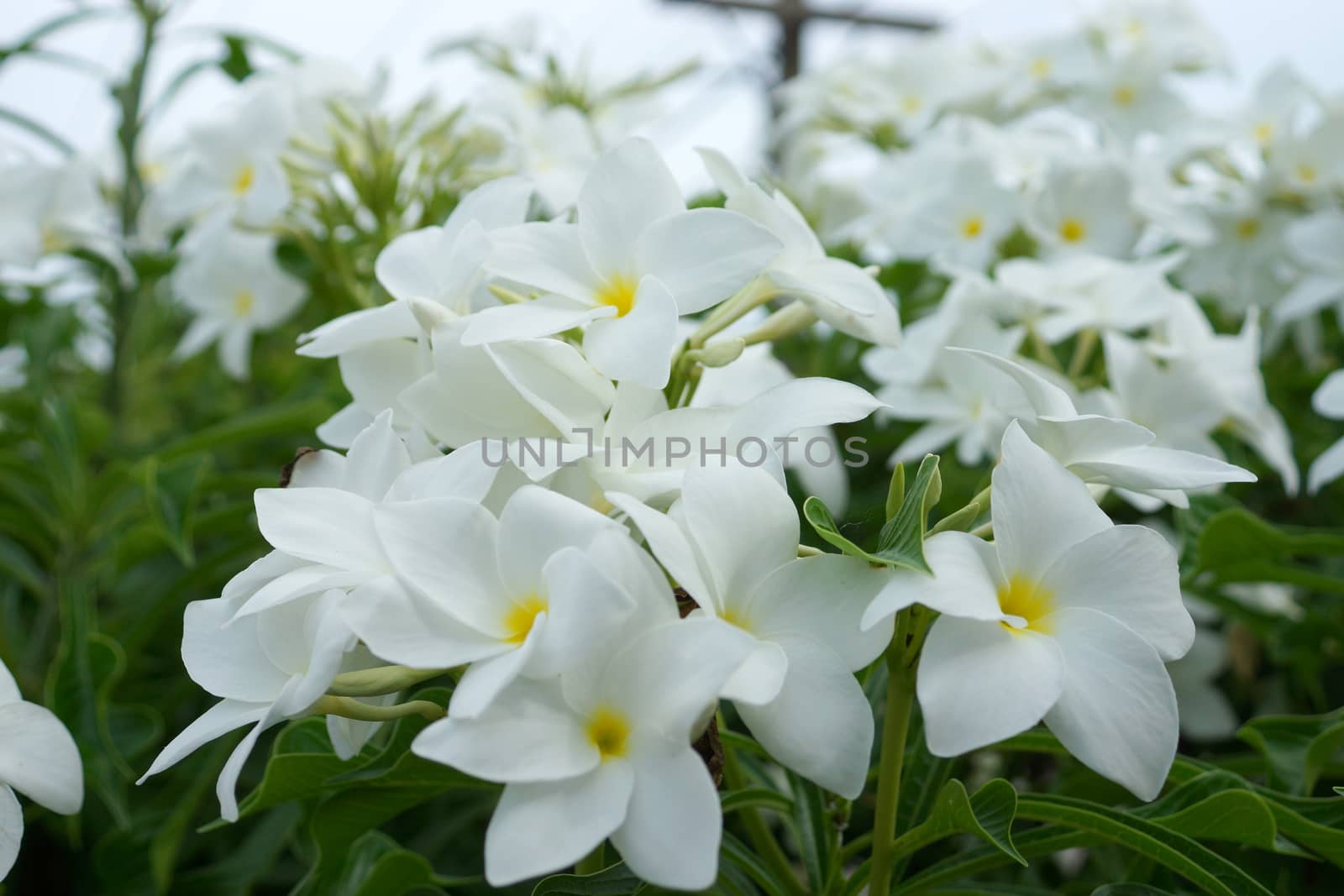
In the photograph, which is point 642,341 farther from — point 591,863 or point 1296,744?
point 1296,744

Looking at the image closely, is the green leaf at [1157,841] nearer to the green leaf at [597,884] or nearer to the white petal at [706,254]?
the green leaf at [597,884]

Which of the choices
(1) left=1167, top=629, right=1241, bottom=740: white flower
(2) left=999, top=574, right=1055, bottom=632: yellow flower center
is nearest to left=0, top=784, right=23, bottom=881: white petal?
(2) left=999, top=574, right=1055, bottom=632: yellow flower center

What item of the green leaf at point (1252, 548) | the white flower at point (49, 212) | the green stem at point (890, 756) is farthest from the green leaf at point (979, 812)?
the white flower at point (49, 212)

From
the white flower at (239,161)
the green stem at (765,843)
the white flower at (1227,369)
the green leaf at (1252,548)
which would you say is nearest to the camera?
the green stem at (765,843)

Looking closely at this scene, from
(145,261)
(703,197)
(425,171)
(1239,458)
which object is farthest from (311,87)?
(1239,458)

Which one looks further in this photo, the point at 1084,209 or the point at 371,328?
the point at 1084,209

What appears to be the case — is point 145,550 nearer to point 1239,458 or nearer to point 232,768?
point 232,768

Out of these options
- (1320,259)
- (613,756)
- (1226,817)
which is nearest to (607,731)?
(613,756)
